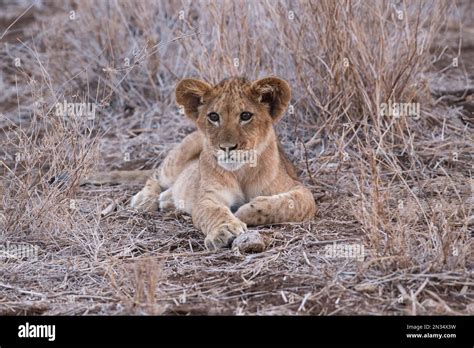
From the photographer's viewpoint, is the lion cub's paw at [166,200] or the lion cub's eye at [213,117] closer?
the lion cub's eye at [213,117]

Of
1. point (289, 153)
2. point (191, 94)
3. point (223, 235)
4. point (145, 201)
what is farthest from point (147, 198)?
point (223, 235)

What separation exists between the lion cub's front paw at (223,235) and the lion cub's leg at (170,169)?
1113 millimetres

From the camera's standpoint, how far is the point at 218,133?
16.4 feet

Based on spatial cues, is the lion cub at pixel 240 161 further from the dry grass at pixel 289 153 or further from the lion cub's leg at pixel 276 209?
the dry grass at pixel 289 153

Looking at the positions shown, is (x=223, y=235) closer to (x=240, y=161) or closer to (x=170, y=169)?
(x=240, y=161)

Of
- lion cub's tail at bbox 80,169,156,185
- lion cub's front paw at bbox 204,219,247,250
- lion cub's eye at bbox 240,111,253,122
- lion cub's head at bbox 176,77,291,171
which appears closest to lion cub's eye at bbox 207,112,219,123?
lion cub's head at bbox 176,77,291,171

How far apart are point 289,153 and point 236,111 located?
4.39ft

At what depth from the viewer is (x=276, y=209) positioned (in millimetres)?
5086

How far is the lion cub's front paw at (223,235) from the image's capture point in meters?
4.73

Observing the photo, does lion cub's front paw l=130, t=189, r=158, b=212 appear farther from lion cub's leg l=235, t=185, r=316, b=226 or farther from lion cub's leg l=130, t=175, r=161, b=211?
lion cub's leg l=235, t=185, r=316, b=226

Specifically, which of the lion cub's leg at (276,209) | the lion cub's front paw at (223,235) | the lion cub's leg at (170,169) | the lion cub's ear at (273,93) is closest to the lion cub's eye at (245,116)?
the lion cub's ear at (273,93)
